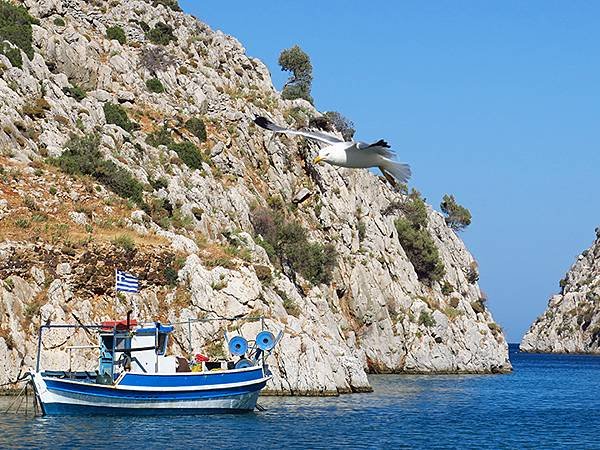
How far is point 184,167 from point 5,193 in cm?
2315

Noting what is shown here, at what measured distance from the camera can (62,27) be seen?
97.9 m

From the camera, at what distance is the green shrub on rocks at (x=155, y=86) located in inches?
3944

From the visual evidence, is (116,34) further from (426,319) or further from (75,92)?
(426,319)

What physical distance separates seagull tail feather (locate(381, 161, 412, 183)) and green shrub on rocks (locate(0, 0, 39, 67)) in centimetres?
6588

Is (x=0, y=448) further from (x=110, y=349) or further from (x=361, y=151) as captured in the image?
(x=361, y=151)

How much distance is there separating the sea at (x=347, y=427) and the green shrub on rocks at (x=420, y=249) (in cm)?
4547

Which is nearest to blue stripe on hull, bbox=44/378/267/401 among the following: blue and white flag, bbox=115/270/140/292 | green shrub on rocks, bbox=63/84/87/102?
blue and white flag, bbox=115/270/140/292

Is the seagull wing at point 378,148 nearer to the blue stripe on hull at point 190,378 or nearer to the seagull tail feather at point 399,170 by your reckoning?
the seagull tail feather at point 399,170

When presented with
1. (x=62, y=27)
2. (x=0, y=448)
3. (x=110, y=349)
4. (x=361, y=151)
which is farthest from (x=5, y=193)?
(x=361, y=151)

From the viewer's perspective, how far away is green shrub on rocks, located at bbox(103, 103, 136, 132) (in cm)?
8750

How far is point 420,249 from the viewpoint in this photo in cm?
11644

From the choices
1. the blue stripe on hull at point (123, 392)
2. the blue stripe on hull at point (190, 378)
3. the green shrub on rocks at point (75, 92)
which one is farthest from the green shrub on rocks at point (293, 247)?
the blue stripe on hull at point (123, 392)

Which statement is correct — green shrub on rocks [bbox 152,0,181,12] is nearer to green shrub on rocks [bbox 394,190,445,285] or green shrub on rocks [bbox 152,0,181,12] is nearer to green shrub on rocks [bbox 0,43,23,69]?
green shrub on rocks [bbox 0,43,23,69]

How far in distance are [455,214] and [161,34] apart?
5967 cm
